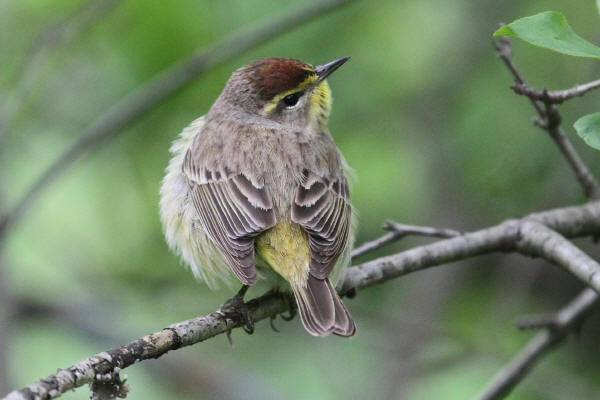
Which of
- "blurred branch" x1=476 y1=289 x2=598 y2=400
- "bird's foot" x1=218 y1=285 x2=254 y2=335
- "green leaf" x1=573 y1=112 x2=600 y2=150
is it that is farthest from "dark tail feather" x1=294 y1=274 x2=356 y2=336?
"green leaf" x1=573 y1=112 x2=600 y2=150

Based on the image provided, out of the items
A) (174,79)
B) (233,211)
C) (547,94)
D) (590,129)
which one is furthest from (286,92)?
(590,129)

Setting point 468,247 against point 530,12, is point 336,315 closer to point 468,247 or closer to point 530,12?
point 468,247

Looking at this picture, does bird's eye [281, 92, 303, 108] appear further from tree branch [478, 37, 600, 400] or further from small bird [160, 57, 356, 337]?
tree branch [478, 37, 600, 400]

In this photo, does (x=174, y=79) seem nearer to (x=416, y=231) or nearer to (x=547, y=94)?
(x=416, y=231)

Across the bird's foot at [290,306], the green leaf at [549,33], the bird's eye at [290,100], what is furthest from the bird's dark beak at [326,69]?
the green leaf at [549,33]

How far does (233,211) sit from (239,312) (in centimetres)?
83

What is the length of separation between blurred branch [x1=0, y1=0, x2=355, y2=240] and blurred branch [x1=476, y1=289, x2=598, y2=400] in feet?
8.48

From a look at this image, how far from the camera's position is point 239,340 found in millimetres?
7477

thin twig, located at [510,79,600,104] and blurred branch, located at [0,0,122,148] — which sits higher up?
blurred branch, located at [0,0,122,148]

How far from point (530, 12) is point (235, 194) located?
363 centimetres

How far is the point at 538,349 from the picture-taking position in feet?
15.8

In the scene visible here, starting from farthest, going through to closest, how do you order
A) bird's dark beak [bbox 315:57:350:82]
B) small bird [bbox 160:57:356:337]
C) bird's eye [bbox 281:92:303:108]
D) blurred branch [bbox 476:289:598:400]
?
bird's eye [bbox 281:92:303:108], bird's dark beak [bbox 315:57:350:82], blurred branch [bbox 476:289:598:400], small bird [bbox 160:57:356:337]

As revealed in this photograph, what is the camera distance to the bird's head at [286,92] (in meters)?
5.60

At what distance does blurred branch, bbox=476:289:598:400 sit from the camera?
461cm
